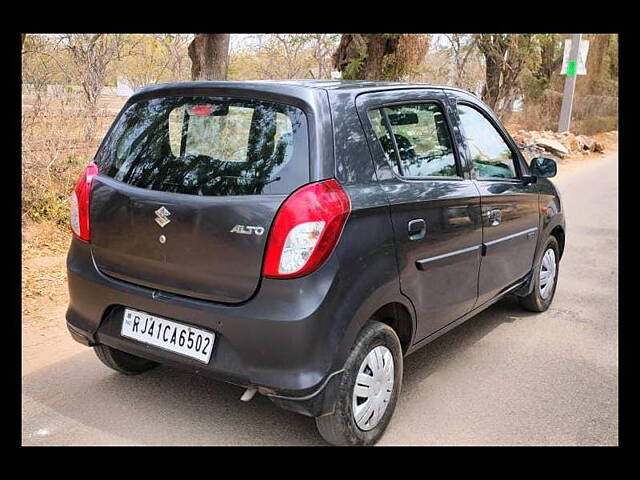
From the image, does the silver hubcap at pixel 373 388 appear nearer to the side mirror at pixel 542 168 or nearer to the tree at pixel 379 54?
the side mirror at pixel 542 168

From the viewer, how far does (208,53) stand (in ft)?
25.1

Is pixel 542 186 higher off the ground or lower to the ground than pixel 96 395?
higher

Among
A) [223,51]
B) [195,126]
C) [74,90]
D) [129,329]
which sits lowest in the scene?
[129,329]

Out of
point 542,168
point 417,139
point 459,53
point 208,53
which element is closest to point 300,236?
point 417,139

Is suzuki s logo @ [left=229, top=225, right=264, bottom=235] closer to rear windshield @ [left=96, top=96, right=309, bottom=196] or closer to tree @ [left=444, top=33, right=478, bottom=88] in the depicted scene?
rear windshield @ [left=96, top=96, right=309, bottom=196]

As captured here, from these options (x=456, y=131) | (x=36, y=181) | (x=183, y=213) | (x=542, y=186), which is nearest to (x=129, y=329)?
(x=183, y=213)

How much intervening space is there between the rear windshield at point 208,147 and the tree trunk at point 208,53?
15.0ft

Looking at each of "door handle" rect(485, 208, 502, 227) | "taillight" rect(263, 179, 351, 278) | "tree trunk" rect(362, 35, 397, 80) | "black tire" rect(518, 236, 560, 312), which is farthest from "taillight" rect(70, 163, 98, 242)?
"tree trunk" rect(362, 35, 397, 80)

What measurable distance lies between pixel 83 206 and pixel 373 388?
1.75 metres

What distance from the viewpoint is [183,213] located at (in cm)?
286

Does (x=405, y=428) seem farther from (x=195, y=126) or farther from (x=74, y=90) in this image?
(x=74, y=90)

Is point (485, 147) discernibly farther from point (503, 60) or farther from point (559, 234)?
point (503, 60)

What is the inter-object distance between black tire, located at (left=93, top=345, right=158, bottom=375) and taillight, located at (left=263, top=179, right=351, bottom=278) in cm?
147

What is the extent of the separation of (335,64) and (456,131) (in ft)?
27.4
